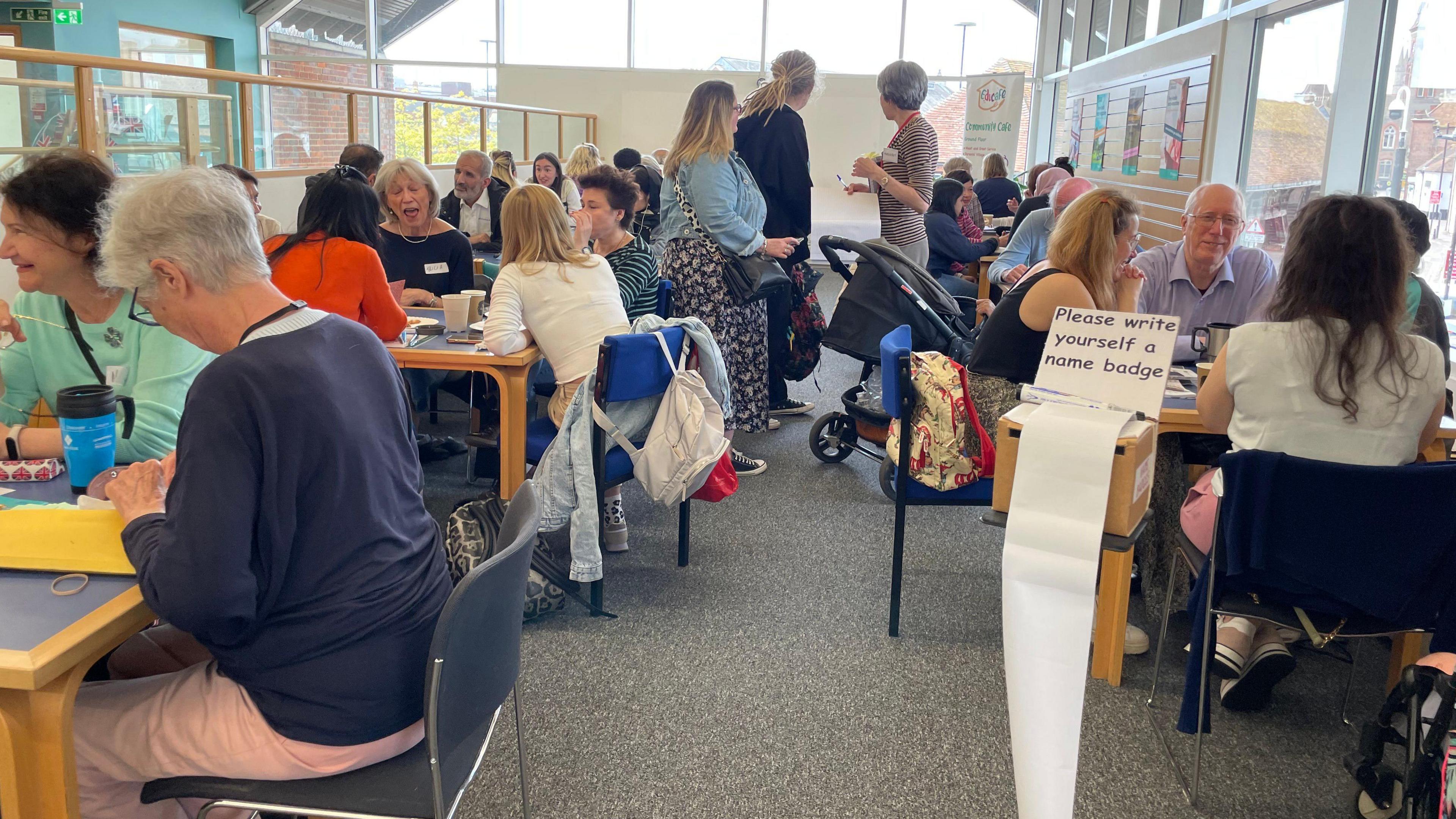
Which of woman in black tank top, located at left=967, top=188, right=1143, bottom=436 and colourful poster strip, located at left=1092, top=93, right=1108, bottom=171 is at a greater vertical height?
colourful poster strip, located at left=1092, top=93, right=1108, bottom=171

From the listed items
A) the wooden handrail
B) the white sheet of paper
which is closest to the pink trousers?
the white sheet of paper

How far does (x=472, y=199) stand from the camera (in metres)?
6.03

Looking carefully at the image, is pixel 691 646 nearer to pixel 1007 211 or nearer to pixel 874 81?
pixel 1007 211

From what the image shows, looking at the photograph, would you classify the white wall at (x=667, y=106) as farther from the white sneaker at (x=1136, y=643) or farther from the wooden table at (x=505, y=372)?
the white sneaker at (x=1136, y=643)

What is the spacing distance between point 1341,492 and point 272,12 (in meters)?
13.6

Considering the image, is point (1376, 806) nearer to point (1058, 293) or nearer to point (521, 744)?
point (1058, 293)

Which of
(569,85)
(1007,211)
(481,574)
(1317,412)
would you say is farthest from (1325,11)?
(569,85)

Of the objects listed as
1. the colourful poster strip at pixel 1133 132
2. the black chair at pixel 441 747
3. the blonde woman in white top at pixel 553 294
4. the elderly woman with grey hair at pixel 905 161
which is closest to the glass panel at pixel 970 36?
the colourful poster strip at pixel 1133 132

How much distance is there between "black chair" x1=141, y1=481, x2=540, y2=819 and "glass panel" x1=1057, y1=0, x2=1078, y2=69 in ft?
37.8

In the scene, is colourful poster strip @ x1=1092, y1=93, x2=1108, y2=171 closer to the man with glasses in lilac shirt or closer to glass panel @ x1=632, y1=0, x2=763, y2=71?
glass panel @ x1=632, y1=0, x2=763, y2=71

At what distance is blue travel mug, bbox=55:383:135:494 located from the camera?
1563 mm

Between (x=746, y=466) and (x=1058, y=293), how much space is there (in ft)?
5.90

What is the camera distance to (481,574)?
130cm

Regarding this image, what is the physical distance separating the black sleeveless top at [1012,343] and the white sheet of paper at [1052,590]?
3.05 ft
